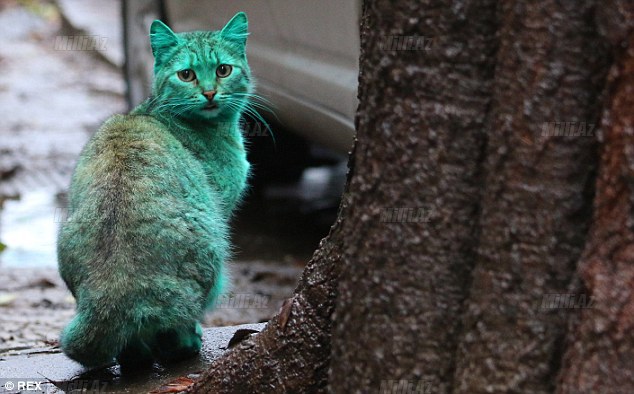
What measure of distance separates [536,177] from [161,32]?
2110 mm

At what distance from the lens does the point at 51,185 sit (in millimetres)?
7961

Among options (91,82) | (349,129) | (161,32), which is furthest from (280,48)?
(91,82)

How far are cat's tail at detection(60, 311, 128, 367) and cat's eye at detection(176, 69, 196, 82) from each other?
1.09 meters

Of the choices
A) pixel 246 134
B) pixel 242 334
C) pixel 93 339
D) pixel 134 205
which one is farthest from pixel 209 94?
pixel 246 134

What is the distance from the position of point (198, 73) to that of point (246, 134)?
1619 mm

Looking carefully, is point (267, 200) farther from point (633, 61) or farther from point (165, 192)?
point (633, 61)

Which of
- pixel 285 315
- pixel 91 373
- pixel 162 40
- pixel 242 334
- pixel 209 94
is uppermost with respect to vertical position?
pixel 162 40

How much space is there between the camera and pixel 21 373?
3564 millimetres

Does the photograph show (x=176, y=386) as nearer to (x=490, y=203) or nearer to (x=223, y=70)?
(x=223, y=70)

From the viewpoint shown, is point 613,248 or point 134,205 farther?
point 134,205

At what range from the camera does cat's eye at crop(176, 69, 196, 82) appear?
150 inches

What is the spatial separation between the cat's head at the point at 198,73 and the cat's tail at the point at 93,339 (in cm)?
101

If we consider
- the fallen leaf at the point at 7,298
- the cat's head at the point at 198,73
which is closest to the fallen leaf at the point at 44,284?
the fallen leaf at the point at 7,298

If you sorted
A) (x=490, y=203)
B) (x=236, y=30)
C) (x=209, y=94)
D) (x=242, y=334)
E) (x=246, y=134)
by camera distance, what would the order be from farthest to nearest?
(x=246, y=134) → (x=236, y=30) → (x=209, y=94) → (x=242, y=334) → (x=490, y=203)
